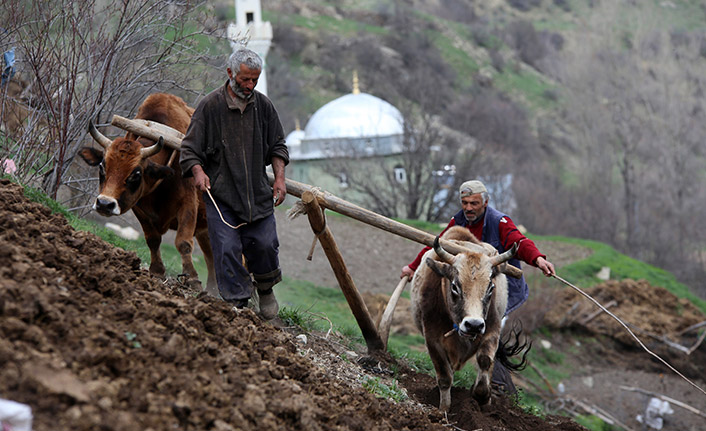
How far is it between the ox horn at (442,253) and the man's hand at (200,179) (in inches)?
75.9

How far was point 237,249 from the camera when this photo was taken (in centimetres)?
678

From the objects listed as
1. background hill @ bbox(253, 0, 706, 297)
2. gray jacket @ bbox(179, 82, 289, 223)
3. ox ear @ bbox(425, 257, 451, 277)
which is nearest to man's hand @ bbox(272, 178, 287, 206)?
gray jacket @ bbox(179, 82, 289, 223)

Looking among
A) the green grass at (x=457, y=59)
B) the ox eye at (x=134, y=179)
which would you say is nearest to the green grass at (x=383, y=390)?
the ox eye at (x=134, y=179)

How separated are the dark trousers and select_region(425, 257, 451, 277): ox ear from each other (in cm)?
133

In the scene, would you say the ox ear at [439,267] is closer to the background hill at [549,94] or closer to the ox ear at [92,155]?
the ox ear at [92,155]

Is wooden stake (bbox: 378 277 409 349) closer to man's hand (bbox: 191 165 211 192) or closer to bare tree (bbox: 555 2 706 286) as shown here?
man's hand (bbox: 191 165 211 192)

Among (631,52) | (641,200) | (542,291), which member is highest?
(631,52)

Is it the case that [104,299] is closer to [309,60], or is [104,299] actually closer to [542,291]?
[542,291]

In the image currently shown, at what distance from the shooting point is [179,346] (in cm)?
435

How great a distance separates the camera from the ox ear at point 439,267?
23.6ft

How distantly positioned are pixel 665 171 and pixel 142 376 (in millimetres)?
49374

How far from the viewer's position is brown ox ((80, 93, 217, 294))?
7.43 meters

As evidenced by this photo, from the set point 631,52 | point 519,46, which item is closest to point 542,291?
point 631,52

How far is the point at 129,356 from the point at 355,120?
45.0m
